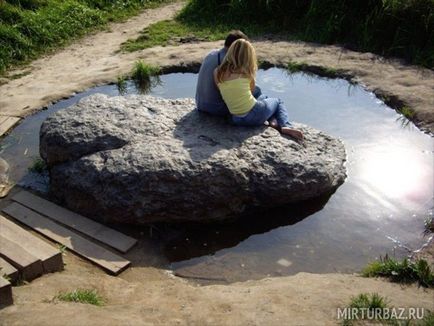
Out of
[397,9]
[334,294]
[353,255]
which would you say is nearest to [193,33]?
[397,9]

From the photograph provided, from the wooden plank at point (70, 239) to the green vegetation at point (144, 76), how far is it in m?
3.62

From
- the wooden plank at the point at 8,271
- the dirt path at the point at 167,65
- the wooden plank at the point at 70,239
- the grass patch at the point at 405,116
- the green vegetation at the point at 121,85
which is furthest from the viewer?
the green vegetation at the point at 121,85

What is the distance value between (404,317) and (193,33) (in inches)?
335

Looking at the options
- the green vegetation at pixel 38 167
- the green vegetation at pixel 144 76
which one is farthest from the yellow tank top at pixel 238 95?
the green vegetation at pixel 144 76

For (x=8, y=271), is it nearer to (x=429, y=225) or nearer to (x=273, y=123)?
(x=273, y=123)

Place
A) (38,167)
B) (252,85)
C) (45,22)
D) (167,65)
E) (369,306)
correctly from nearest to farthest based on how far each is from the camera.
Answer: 1. (369,306)
2. (252,85)
3. (38,167)
4. (167,65)
5. (45,22)

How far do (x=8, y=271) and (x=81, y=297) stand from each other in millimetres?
638

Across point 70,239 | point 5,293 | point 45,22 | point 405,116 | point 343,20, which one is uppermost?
point 343,20

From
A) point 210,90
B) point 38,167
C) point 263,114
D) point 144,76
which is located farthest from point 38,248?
point 144,76

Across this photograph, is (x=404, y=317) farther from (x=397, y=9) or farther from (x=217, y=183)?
(x=397, y=9)

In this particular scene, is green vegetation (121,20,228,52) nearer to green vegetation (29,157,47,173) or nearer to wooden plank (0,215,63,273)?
green vegetation (29,157,47,173)

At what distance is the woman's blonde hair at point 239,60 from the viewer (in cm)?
600

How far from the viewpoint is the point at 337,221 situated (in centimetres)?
568

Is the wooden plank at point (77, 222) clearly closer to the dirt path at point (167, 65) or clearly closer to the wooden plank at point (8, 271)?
the wooden plank at point (8, 271)
